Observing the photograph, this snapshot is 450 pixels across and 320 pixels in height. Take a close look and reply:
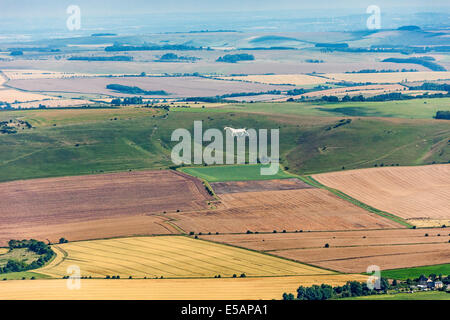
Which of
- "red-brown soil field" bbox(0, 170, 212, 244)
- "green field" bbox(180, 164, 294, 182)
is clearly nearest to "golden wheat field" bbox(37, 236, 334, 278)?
"red-brown soil field" bbox(0, 170, 212, 244)

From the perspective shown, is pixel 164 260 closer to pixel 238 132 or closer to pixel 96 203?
pixel 96 203

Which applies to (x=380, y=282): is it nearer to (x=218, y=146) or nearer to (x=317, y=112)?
(x=218, y=146)

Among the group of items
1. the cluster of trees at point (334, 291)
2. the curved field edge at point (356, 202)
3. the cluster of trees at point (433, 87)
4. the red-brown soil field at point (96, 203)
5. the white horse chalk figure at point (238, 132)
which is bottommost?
the curved field edge at point (356, 202)

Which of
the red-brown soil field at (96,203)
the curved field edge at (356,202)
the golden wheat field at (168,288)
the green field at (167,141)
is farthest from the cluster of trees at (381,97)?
the golden wheat field at (168,288)

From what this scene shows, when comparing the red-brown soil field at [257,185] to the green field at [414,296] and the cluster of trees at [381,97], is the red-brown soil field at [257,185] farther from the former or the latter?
the cluster of trees at [381,97]

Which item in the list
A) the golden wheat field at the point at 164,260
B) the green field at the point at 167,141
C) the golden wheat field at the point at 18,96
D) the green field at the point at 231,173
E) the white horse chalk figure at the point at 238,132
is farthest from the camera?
the golden wheat field at the point at 18,96

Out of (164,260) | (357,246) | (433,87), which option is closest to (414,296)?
(357,246)
